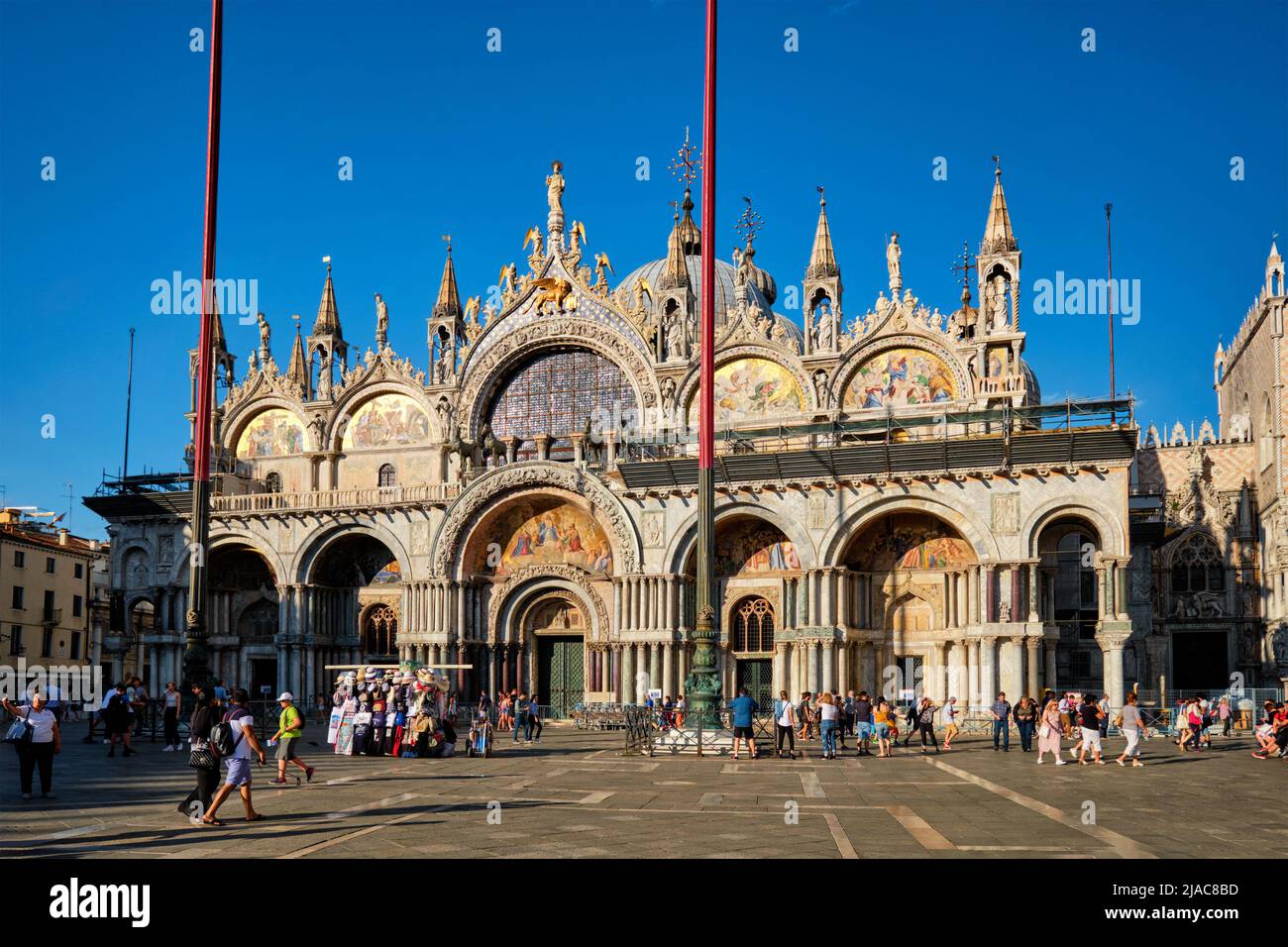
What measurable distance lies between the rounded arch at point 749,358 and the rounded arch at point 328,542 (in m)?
11.9

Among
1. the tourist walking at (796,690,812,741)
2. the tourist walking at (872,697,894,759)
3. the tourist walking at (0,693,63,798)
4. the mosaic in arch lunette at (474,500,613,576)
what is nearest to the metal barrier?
the tourist walking at (796,690,812,741)

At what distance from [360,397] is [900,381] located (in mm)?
21664

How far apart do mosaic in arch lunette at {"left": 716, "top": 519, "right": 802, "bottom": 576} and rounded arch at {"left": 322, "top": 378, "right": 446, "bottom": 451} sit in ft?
45.8

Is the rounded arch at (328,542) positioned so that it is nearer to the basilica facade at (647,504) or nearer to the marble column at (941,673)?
the basilica facade at (647,504)

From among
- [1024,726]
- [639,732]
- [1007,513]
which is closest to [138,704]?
[639,732]

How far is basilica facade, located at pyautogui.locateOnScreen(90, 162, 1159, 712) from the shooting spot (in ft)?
135

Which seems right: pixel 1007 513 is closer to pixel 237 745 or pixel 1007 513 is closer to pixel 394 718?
pixel 394 718

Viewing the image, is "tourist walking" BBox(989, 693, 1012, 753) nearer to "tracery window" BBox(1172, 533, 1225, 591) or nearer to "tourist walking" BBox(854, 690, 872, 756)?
"tourist walking" BBox(854, 690, 872, 756)

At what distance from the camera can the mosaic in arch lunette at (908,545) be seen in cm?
4297

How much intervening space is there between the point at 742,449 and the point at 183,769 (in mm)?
24290

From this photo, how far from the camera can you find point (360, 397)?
5275 centimetres

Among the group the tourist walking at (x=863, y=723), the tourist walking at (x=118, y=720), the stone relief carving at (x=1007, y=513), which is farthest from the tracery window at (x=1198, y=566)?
the tourist walking at (x=118, y=720)
